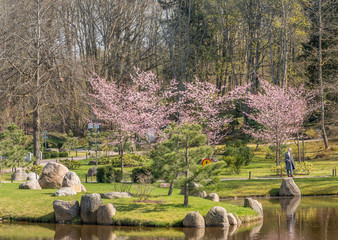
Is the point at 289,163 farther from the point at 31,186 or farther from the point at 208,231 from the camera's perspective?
the point at 31,186

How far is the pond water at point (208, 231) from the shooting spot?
56.9 ft

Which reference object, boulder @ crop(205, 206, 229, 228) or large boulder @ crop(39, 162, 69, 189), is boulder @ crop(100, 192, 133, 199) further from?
large boulder @ crop(39, 162, 69, 189)

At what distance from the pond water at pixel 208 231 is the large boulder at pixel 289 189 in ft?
17.2

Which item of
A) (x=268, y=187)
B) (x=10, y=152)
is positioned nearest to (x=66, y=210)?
(x=268, y=187)

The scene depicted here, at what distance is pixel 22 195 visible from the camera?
2336cm

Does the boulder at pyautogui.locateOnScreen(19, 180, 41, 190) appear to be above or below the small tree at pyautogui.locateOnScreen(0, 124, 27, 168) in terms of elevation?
below

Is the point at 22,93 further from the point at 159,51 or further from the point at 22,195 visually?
the point at 159,51

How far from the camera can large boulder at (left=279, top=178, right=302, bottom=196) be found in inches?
1062


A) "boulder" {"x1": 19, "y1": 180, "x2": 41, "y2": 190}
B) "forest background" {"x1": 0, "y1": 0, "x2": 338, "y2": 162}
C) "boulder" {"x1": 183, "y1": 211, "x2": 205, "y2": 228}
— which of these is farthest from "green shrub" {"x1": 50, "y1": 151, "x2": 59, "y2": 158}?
"boulder" {"x1": 183, "y1": 211, "x2": 205, "y2": 228}

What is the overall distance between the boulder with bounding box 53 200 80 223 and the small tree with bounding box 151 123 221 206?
3.64 m

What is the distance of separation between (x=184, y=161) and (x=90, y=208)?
4308 millimetres

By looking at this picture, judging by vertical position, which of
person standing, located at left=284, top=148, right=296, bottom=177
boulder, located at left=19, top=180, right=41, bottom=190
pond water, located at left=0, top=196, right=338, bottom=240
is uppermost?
person standing, located at left=284, top=148, right=296, bottom=177

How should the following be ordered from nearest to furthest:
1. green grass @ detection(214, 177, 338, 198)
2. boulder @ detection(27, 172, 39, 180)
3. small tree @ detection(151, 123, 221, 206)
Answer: small tree @ detection(151, 123, 221, 206)
green grass @ detection(214, 177, 338, 198)
boulder @ detection(27, 172, 39, 180)

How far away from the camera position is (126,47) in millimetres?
63062
